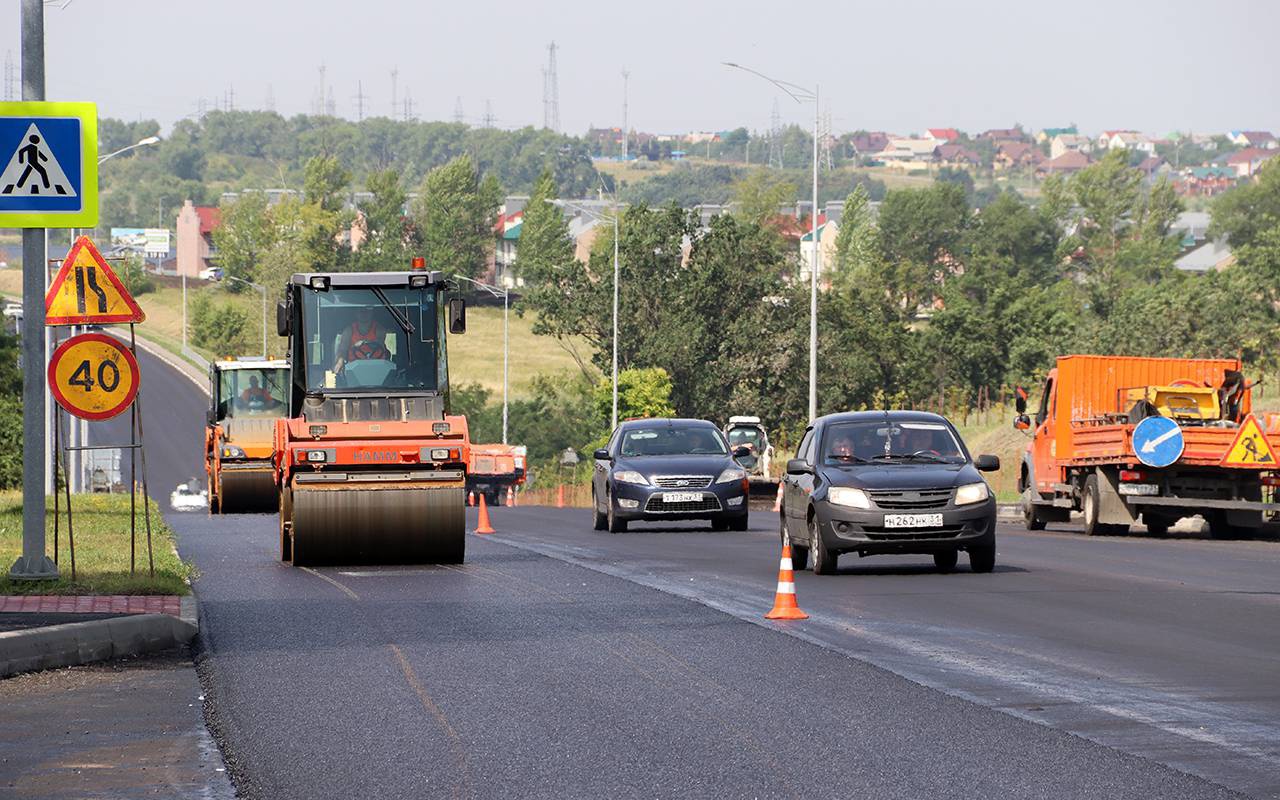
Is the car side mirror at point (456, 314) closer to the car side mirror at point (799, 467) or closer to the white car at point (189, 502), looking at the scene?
the car side mirror at point (799, 467)

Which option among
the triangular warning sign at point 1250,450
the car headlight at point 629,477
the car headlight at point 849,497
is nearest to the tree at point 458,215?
the car headlight at point 629,477

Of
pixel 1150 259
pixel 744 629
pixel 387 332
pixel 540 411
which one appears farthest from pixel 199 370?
pixel 744 629

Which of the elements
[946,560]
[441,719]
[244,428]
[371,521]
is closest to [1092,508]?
[946,560]

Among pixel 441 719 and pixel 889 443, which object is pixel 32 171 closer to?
pixel 441 719

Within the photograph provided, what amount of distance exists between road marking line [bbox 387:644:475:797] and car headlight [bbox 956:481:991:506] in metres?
8.00

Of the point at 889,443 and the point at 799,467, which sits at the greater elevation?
the point at 889,443

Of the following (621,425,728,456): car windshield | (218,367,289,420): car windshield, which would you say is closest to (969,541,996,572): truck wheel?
(621,425,728,456): car windshield

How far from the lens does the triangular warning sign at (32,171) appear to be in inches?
679

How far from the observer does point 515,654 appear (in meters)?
14.0

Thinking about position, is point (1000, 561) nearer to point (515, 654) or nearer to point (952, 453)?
point (952, 453)

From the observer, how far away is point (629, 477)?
31.5 m

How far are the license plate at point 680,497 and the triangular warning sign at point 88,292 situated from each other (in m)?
13.4

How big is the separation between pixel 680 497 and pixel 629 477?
89cm

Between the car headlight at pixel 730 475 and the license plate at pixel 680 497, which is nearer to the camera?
the license plate at pixel 680 497
